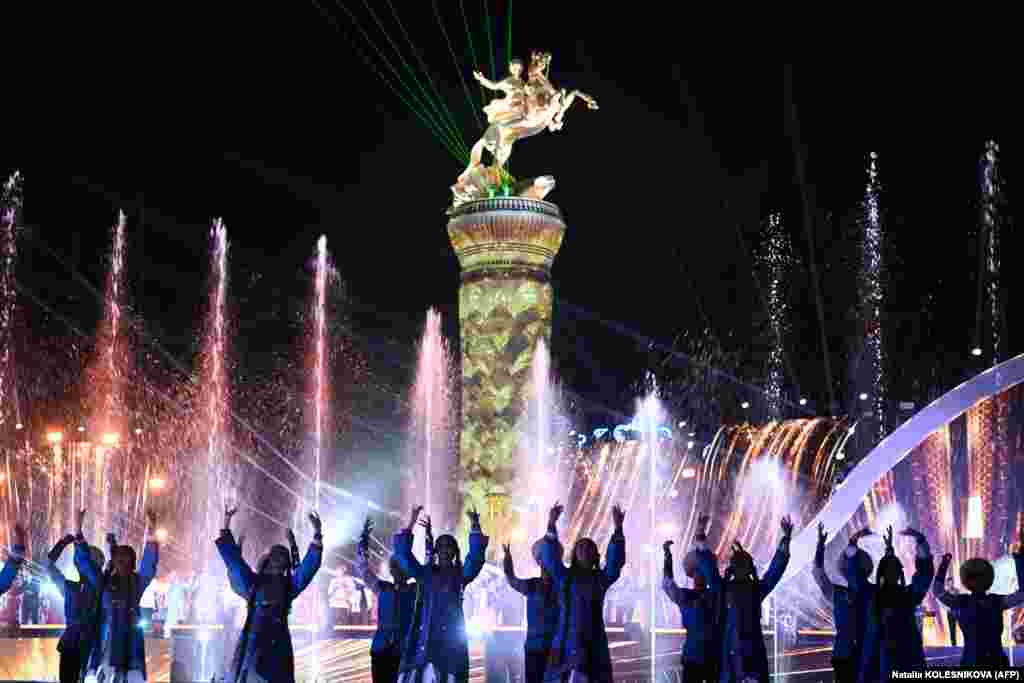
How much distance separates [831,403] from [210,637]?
35398 millimetres

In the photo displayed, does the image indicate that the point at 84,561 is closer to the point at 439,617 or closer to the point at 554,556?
the point at 439,617

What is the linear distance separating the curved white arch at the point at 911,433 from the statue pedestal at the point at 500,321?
21247 mm

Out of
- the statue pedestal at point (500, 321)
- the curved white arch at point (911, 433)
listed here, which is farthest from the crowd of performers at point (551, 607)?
the statue pedestal at point (500, 321)

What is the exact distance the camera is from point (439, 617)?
38.3ft

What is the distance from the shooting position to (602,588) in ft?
37.5

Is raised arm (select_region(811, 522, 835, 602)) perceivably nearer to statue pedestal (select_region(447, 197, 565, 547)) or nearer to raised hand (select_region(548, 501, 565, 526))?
raised hand (select_region(548, 501, 565, 526))

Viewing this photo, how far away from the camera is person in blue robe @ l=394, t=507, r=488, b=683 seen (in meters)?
11.6

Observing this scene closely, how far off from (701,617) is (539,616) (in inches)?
55.2

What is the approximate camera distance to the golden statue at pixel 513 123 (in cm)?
4294

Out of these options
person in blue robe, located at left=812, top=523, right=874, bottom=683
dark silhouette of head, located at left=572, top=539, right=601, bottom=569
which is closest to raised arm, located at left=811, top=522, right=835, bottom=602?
person in blue robe, located at left=812, top=523, right=874, bottom=683

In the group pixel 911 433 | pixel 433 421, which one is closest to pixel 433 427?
pixel 433 421

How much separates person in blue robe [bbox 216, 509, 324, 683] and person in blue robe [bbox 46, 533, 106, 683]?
6.55 feet

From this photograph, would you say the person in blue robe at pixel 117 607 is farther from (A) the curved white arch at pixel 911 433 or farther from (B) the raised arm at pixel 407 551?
(A) the curved white arch at pixel 911 433

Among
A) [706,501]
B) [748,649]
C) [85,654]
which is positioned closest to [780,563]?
[748,649]
